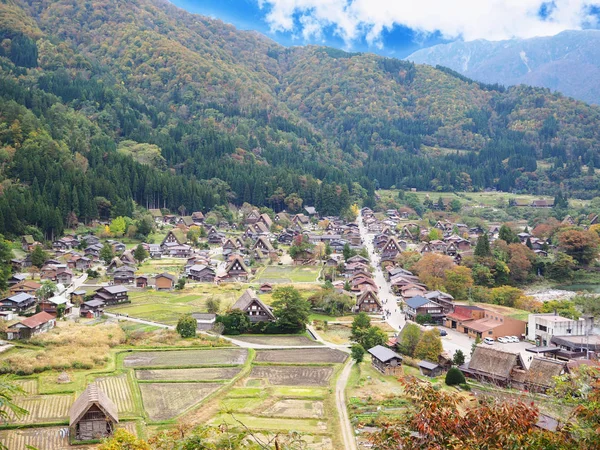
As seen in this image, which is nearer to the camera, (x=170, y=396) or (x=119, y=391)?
(x=170, y=396)

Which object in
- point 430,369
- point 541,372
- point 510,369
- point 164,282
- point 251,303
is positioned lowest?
point 164,282

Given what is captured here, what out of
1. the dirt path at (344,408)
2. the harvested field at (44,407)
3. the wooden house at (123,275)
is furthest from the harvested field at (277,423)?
the wooden house at (123,275)

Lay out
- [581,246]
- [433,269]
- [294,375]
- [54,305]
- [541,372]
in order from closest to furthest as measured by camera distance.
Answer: [541,372] → [294,375] → [54,305] → [433,269] → [581,246]

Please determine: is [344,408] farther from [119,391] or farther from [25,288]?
[25,288]

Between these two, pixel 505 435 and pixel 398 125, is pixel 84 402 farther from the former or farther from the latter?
pixel 398 125

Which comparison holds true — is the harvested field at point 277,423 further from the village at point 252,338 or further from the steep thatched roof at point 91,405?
the steep thatched roof at point 91,405

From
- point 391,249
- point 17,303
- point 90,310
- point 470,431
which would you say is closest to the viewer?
point 470,431

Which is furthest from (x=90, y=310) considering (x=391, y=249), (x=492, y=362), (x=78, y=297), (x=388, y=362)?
(x=391, y=249)

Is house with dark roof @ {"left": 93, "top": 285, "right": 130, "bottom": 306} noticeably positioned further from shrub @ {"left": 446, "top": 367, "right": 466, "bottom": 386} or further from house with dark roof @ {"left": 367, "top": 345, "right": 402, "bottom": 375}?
shrub @ {"left": 446, "top": 367, "right": 466, "bottom": 386}

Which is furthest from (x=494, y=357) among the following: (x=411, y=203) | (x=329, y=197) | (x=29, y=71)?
(x=29, y=71)
